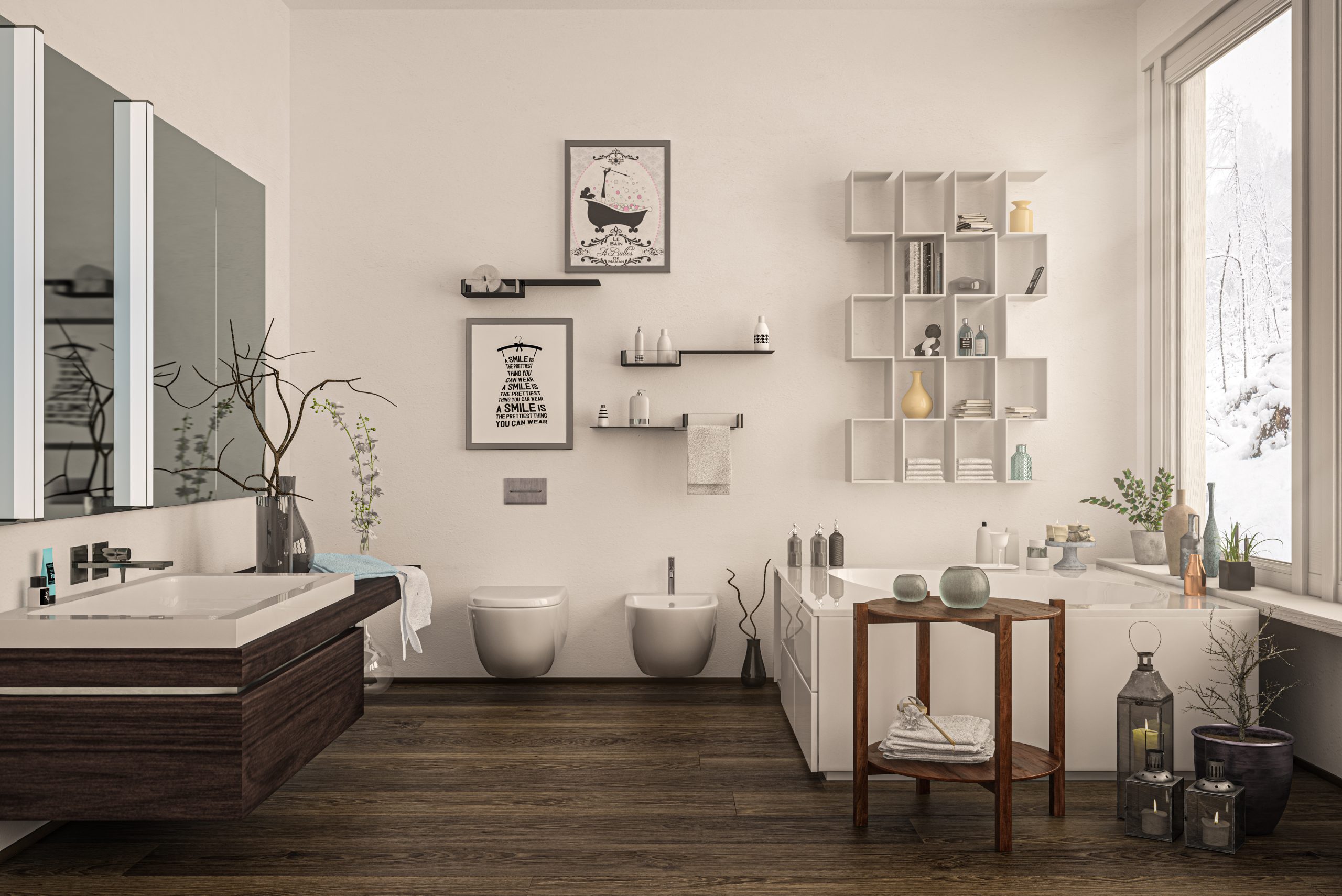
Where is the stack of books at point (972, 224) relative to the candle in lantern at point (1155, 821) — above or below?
above

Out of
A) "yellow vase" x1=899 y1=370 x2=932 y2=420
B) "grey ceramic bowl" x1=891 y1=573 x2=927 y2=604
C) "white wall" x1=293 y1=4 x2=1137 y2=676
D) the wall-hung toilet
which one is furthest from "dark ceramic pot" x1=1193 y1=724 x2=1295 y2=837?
the wall-hung toilet

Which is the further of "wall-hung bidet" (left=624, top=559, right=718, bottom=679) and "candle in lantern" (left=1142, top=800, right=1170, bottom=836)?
"wall-hung bidet" (left=624, top=559, right=718, bottom=679)

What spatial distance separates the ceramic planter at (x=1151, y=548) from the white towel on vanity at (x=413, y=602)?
118 inches

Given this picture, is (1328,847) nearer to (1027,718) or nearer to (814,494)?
(1027,718)

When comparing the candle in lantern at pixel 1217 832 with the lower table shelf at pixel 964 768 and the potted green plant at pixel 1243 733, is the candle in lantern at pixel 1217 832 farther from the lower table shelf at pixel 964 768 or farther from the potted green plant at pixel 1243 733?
the lower table shelf at pixel 964 768

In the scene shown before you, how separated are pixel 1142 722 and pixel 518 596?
239 cm

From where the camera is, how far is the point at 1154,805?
2.46m

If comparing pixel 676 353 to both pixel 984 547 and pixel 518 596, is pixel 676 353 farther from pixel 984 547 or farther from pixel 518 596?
pixel 984 547

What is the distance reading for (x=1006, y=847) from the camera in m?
2.39

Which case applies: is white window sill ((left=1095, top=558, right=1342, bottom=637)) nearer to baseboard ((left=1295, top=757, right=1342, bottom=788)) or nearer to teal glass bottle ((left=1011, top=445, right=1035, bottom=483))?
baseboard ((left=1295, top=757, right=1342, bottom=788))

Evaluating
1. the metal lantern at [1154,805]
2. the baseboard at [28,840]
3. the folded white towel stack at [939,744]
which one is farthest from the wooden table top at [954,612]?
the baseboard at [28,840]

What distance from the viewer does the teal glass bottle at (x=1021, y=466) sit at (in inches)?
158

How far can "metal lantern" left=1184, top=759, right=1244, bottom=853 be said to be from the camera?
2.36 metres

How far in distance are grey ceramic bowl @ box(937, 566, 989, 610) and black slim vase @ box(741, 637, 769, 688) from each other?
1.65 meters
